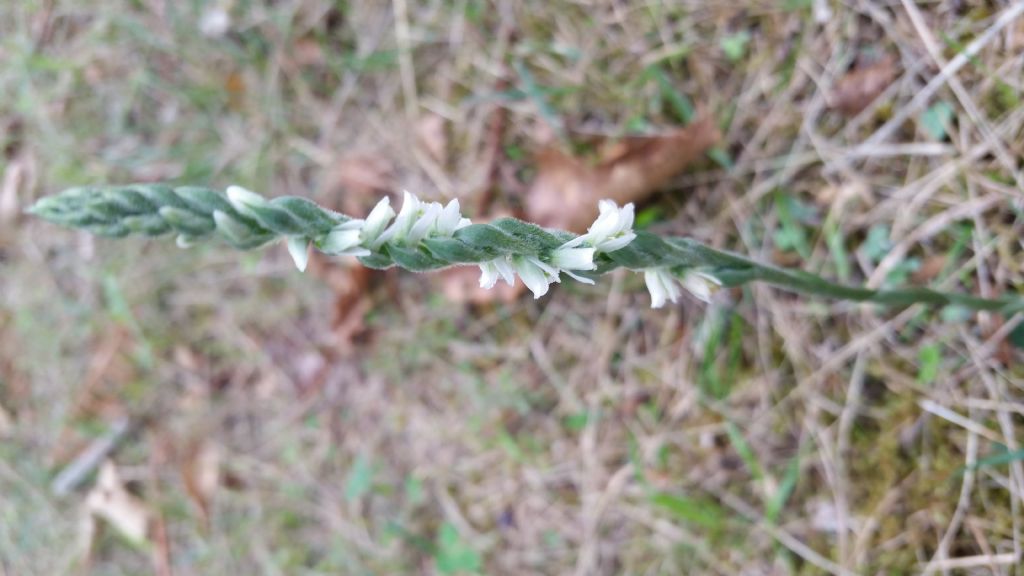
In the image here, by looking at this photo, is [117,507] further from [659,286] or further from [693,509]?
[659,286]

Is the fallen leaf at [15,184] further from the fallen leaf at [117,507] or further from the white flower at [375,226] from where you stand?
the white flower at [375,226]

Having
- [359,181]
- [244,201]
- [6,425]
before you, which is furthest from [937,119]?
[6,425]

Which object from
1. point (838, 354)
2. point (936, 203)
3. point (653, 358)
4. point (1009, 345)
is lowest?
point (653, 358)

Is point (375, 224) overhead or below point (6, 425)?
overhead

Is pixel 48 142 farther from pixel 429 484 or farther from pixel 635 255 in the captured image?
pixel 635 255

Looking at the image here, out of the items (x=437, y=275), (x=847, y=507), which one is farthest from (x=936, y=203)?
(x=437, y=275)

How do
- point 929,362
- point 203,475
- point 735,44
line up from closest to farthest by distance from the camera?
point 929,362 < point 735,44 < point 203,475
